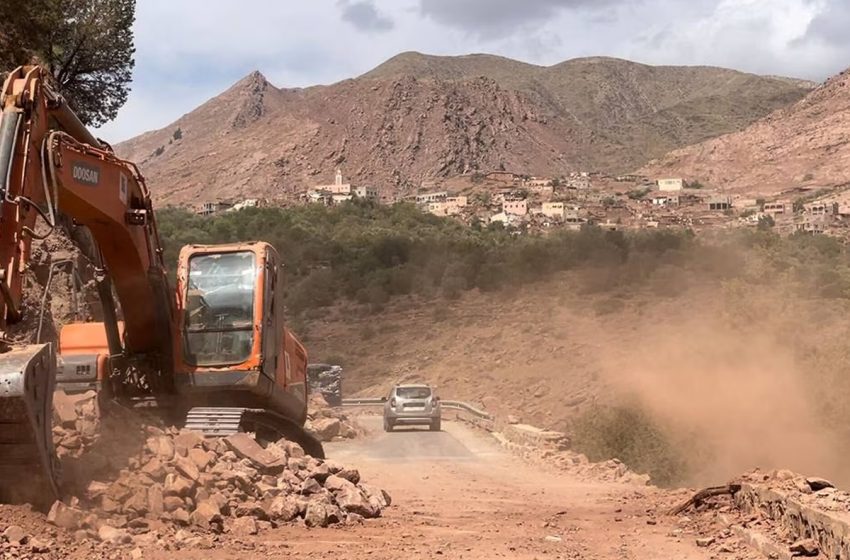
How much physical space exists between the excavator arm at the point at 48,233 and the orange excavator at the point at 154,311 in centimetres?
2

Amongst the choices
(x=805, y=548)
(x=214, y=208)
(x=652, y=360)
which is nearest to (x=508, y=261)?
(x=652, y=360)

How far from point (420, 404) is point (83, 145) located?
21667mm

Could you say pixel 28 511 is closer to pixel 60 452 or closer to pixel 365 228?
pixel 60 452

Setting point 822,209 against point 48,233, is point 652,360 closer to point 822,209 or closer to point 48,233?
point 48,233

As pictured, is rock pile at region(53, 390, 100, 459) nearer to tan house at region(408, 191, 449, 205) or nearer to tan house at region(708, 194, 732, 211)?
tan house at region(708, 194, 732, 211)

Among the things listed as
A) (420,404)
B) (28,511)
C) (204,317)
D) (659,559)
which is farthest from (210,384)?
(420,404)

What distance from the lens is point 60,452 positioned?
972cm

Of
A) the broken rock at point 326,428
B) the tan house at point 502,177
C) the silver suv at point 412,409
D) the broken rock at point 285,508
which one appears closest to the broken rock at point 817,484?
the broken rock at point 285,508

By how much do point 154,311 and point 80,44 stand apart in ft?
69.8

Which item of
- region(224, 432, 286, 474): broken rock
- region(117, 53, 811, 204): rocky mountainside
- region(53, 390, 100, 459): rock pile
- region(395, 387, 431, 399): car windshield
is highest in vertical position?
region(117, 53, 811, 204): rocky mountainside

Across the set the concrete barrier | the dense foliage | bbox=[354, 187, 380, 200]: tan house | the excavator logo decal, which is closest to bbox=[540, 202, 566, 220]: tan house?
bbox=[354, 187, 380, 200]: tan house

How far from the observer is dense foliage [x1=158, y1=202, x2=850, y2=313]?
53312 millimetres

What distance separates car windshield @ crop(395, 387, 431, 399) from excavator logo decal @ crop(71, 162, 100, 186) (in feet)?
70.1

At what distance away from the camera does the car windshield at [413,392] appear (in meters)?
31.3
